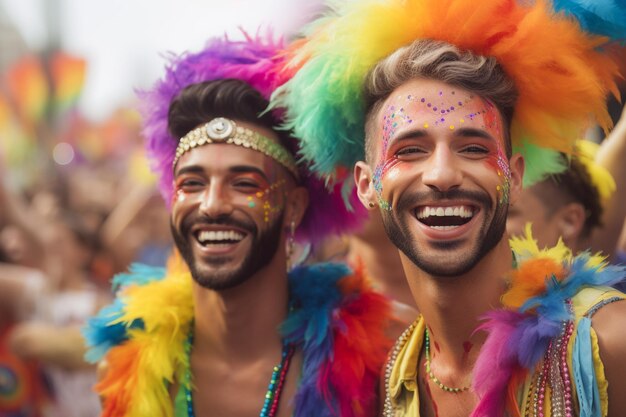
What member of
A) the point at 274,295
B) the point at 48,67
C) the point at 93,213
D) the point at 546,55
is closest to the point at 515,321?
the point at 546,55

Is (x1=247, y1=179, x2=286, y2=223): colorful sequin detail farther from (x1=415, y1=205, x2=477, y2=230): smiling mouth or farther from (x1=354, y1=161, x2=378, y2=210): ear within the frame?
(x1=415, y1=205, x2=477, y2=230): smiling mouth

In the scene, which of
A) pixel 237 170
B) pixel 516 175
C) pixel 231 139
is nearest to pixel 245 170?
pixel 237 170

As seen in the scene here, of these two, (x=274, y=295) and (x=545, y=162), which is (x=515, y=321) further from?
(x=274, y=295)

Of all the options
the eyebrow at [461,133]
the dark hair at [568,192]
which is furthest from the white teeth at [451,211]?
the dark hair at [568,192]

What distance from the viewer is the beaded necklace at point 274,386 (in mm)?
3184

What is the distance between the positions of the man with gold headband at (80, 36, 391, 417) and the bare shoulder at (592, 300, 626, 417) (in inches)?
39.8

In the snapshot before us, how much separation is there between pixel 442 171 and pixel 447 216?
0.47ft

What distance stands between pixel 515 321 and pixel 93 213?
722 cm

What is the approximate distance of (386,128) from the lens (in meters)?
2.69

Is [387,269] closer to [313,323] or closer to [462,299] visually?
[313,323]

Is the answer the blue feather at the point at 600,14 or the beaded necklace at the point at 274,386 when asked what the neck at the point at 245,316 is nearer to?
the beaded necklace at the point at 274,386

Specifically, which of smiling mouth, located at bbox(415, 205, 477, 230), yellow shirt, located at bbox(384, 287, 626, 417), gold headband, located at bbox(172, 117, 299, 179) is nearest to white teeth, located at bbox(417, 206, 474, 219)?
smiling mouth, located at bbox(415, 205, 477, 230)

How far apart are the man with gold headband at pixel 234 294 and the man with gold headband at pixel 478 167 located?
483 mm

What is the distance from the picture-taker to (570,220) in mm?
3902
